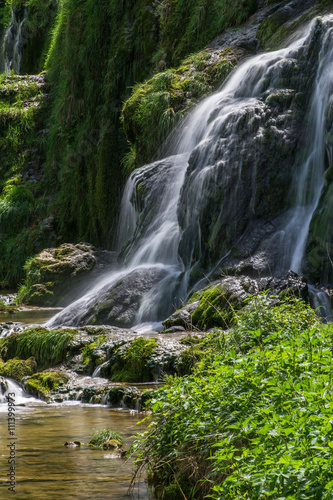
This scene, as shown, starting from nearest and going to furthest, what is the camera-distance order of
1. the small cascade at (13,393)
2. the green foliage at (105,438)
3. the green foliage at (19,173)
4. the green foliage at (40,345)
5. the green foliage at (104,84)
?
the green foliage at (105,438) < the small cascade at (13,393) < the green foliage at (40,345) < the green foliage at (104,84) < the green foliage at (19,173)

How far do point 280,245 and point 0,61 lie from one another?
29.0 meters

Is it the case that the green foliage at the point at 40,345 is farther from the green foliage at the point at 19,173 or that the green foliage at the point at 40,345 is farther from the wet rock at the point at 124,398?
the green foliage at the point at 19,173

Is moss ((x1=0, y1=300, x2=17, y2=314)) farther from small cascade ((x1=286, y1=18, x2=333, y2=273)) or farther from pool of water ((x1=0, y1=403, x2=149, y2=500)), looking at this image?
pool of water ((x1=0, y1=403, x2=149, y2=500))

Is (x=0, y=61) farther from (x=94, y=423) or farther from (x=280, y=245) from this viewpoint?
(x=94, y=423)

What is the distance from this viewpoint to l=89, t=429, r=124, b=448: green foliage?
5.39 metres

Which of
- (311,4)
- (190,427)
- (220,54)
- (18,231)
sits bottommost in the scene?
(18,231)

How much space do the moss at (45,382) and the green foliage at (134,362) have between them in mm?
676

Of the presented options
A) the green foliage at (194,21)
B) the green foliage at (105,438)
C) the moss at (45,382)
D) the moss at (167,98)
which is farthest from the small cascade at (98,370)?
the green foliage at (194,21)

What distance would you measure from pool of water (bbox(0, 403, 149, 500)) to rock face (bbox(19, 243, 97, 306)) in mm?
8882

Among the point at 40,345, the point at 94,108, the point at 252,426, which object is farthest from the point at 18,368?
the point at 94,108

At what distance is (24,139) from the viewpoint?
2427cm

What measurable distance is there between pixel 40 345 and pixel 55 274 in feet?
23.2

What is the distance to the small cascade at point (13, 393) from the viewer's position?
25.7 feet

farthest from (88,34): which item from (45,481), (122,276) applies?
(45,481)
